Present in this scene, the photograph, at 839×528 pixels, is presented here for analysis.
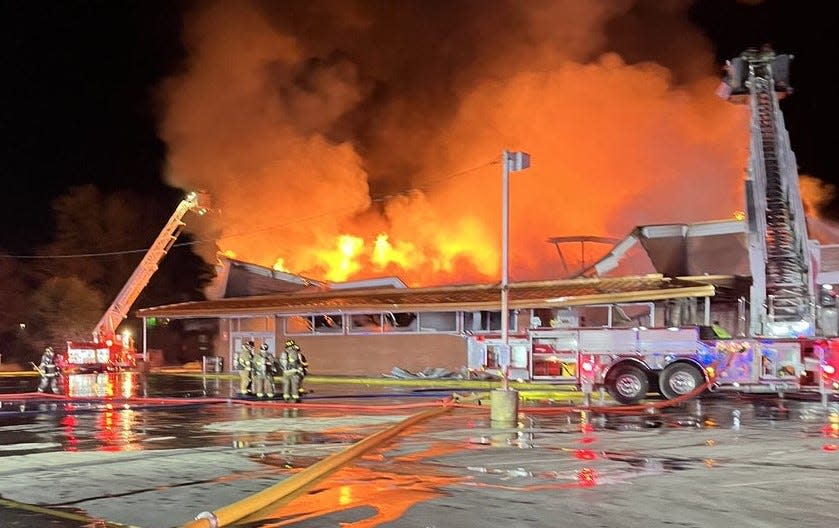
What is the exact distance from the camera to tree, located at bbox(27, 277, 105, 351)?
43.0 m

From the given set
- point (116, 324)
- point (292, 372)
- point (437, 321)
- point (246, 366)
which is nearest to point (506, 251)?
point (292, 372)

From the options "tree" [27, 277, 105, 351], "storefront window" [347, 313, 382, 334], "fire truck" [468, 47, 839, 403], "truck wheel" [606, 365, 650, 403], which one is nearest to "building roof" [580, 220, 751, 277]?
"fire truck" [468, 47, 839, 403]

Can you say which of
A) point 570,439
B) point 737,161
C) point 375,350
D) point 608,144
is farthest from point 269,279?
point 570,439

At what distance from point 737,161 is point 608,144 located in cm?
574

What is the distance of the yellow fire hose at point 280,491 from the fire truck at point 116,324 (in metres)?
24.1

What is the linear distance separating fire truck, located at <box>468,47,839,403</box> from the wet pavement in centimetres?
108

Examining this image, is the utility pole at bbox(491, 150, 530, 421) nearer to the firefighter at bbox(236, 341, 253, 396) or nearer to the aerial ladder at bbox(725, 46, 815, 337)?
the firefighter at bbox(236, 341, 253, 396)

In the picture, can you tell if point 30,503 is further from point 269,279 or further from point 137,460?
point 269,279

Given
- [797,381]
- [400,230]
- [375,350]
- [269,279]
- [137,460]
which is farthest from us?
[400,230]

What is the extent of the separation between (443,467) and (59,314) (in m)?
38.2

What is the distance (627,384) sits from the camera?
58.8 ft

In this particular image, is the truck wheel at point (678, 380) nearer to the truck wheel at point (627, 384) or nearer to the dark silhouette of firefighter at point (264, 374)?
the truck wheel at point (627, 384)

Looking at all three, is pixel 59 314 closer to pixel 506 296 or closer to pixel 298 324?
pixel 298 324

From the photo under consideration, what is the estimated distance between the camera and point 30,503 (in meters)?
7.45
